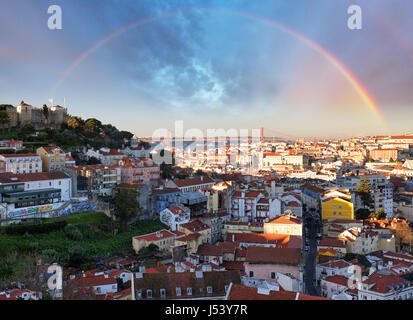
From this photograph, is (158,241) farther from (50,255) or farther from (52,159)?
(52,159)

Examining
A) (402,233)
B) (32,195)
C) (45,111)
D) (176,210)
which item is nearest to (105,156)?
(45,111)

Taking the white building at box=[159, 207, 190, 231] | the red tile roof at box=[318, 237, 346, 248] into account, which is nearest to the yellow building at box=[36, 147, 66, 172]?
the white building at box=[159, 207, 190, 231]

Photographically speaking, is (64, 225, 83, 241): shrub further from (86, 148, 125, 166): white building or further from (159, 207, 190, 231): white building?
(86, 148, 125, 166): white building

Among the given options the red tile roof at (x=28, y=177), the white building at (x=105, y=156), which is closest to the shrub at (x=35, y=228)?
the red tile roof at (x=28, y=177)

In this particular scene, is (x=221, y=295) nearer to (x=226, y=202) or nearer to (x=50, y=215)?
(x=50, y=215)

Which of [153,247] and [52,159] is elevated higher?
[52,159]
